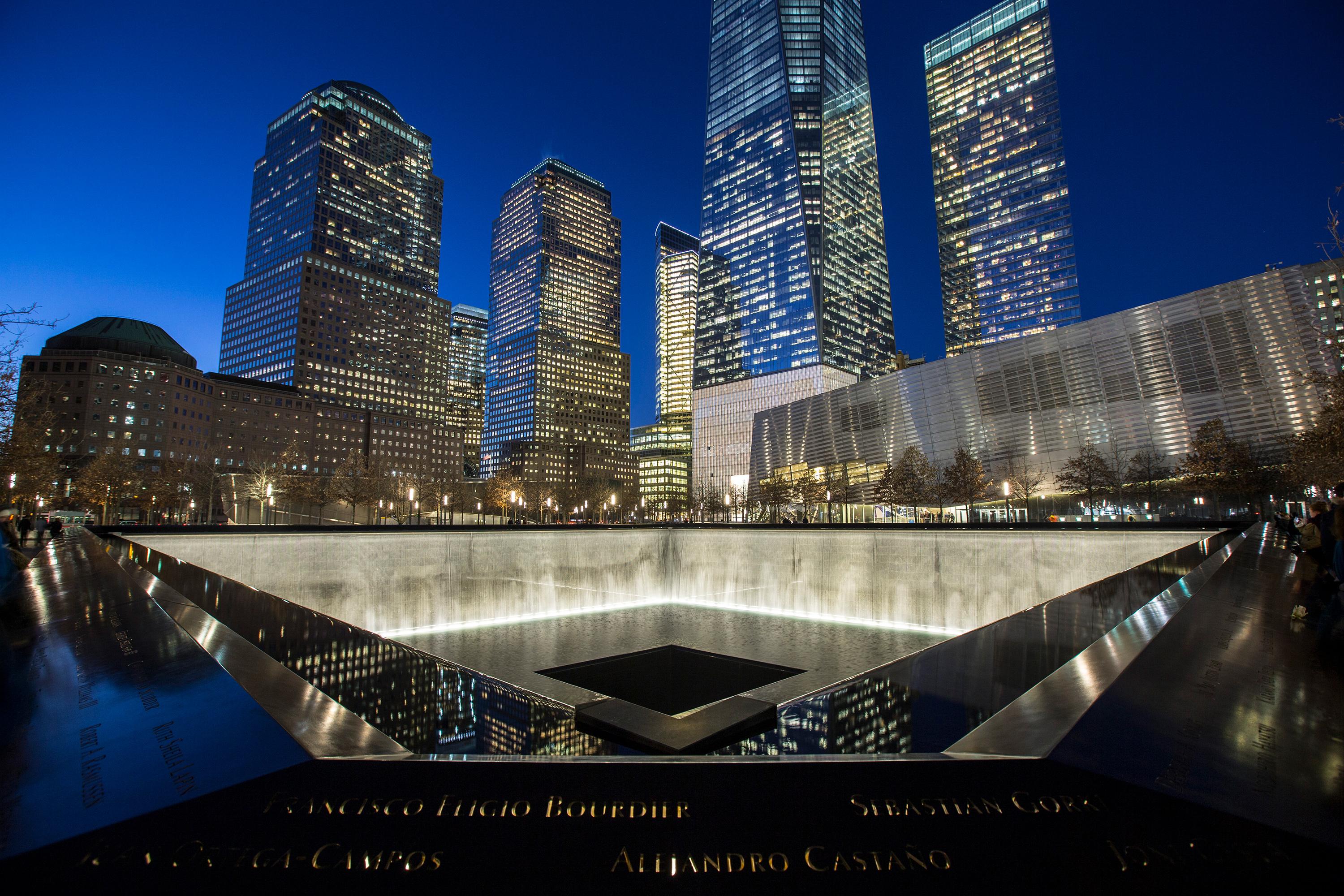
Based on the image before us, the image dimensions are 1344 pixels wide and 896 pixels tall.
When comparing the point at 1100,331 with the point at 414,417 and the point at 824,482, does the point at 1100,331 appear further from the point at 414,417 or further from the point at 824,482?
the point at 414,417

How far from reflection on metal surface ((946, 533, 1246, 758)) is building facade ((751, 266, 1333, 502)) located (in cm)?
5982

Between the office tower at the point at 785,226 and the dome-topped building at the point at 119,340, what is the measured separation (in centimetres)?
13023

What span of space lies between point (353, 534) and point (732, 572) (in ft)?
65.0

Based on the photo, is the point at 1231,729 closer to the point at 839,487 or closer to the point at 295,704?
the point at 295,704

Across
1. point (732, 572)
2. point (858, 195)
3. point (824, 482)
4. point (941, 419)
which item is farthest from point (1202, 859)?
point (858, 195)

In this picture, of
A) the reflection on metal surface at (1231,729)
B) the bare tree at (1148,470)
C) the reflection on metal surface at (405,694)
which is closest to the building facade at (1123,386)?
the bare tree at (1148,470)

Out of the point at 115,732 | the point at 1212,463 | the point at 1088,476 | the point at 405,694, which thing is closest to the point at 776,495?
the point at 1088,476

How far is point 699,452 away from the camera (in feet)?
559

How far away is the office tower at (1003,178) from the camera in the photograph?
14850cm

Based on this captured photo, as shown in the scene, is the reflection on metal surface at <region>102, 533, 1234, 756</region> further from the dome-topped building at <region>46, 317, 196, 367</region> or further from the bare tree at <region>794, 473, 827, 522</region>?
the dome-topped building at <region>46, 317, 196, 367</region>

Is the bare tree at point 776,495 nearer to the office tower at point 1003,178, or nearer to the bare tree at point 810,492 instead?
the bare tree at point 810,492

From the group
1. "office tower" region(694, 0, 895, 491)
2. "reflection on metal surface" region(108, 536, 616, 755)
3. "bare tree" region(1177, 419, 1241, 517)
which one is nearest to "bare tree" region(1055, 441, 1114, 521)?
"bare tree" region(1177, 419, 1241, 517)

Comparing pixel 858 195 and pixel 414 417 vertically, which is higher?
pixel 858 195

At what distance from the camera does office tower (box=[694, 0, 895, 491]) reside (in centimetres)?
15250
